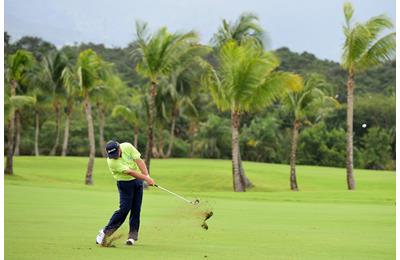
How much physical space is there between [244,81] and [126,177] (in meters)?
24.7

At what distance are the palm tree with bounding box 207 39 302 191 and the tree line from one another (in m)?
0.05

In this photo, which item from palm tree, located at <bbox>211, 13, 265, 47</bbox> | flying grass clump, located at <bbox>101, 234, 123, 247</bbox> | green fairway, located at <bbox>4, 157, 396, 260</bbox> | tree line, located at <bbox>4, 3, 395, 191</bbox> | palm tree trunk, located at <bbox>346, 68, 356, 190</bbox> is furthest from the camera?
palm tree, located at <bbox>211, 13, 265, 47</bbox>

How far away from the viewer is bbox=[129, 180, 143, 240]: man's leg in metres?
11.2

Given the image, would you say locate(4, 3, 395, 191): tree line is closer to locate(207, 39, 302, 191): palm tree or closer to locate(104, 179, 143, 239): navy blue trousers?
locate(207, 39, 302, 191): palm tree

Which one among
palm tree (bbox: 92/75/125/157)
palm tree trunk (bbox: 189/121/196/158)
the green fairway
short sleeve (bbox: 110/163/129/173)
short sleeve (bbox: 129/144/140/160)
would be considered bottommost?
the green fairway

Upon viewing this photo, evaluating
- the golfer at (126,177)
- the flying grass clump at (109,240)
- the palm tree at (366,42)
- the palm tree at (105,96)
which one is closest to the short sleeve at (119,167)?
the golfer at (126,177)

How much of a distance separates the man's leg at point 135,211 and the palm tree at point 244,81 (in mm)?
24051

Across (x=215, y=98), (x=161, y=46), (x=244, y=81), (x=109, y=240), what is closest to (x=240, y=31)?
(x=215, y=98)

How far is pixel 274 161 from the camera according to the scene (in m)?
71.6

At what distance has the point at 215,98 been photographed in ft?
124

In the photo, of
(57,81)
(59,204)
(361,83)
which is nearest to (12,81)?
(57,81)

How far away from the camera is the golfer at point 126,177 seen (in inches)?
429

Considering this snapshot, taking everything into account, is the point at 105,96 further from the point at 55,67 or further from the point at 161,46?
the point at 161,46

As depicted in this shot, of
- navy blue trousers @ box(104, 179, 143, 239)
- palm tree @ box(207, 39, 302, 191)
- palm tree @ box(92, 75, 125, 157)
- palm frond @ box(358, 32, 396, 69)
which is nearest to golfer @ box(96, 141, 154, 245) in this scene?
navy blue trousers @ box(104, 179, 143, 239)
